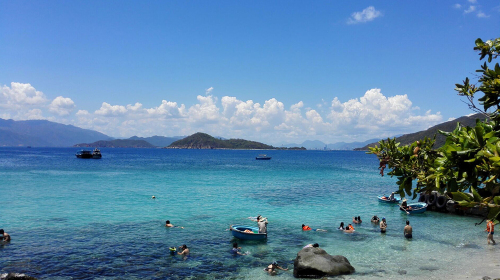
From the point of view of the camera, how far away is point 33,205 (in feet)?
129

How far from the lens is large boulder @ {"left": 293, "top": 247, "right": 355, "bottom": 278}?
18469 mm

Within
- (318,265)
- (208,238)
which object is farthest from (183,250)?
(318,265)

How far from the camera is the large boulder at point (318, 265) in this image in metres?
18.5

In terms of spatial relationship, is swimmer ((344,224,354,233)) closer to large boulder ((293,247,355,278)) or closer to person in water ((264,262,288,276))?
large boulder ((293,247,355,278))

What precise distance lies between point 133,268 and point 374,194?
1727 inches

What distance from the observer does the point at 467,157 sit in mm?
6656

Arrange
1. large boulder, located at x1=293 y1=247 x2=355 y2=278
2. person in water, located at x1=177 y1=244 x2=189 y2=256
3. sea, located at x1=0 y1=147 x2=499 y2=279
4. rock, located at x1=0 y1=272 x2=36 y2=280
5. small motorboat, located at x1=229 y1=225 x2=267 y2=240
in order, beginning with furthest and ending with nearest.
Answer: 1. small motorboat, located at x1=229 y1=225 x2=267 y2=240
2. person in water, located at x1=177 y1=244 x2=189 y2=256
3. sea, located at x1=0 y1=147 x2=499 y2=279
4. large boulder, located at x1=293 y1=247 x2=355 y2=278
5. rock, located at x1=0 y1=272 x2=36 y2=280

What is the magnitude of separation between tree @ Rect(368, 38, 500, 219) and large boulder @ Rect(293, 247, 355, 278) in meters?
9.93

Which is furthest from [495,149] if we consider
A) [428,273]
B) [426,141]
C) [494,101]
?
[428,273]

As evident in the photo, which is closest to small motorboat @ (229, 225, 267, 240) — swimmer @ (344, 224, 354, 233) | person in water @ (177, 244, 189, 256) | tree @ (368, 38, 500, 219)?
person in water @ (177, 244, 189, 256)

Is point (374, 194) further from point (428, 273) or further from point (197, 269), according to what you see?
point (197, 269)

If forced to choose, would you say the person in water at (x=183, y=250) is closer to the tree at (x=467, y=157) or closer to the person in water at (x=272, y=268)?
the person in water at (x=272, y=268)

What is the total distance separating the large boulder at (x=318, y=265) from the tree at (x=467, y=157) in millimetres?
9927

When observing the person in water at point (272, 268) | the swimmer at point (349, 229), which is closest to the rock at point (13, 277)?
the person in water at point (272, 268)
